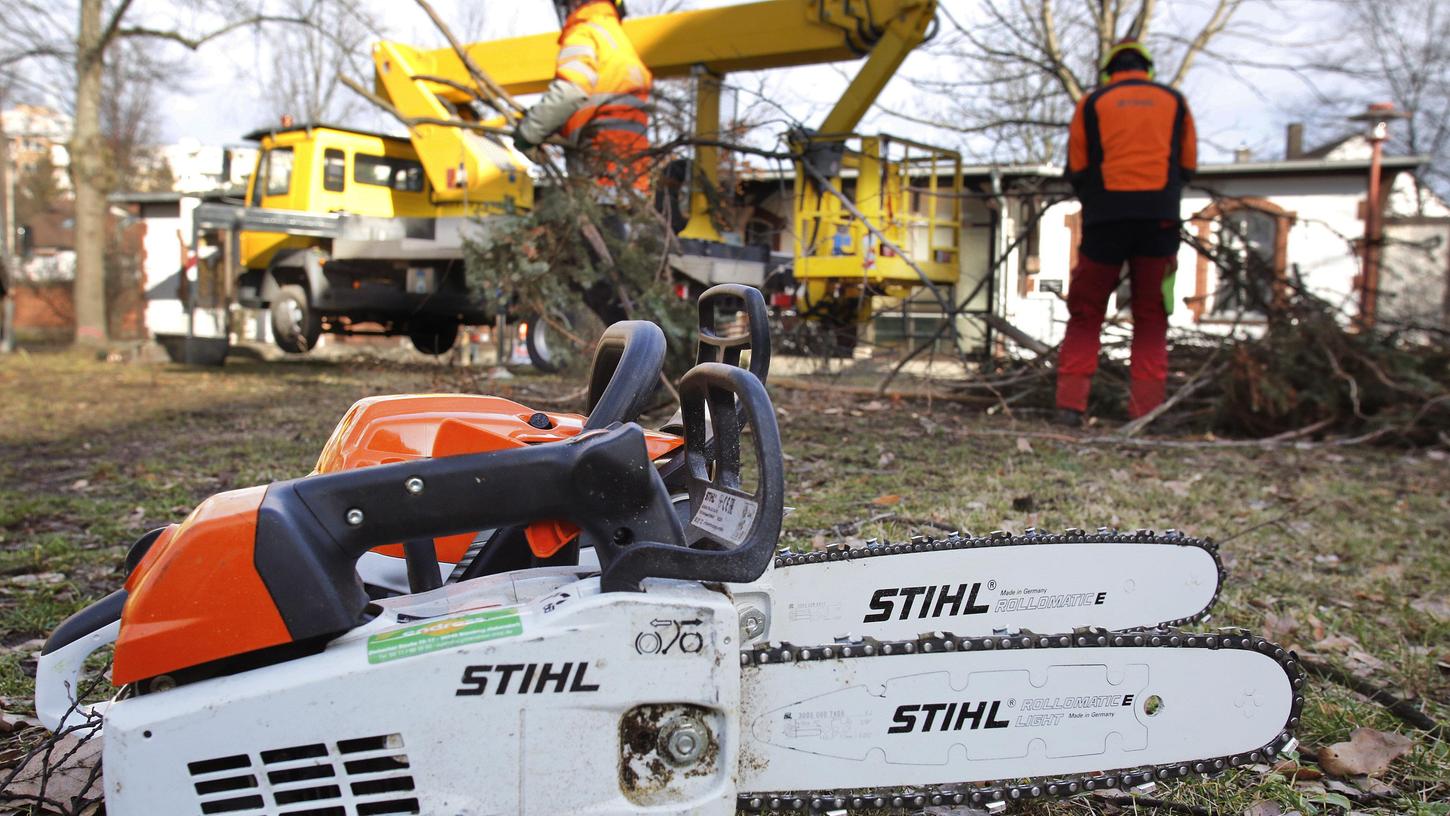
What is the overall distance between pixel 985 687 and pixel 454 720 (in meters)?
0.77

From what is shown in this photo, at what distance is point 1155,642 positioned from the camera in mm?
1584

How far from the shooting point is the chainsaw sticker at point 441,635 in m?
1.25

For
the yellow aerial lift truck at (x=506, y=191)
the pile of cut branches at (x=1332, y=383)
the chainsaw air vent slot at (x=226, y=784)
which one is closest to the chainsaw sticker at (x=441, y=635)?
the chainsaw air vent slot at (x=226, y=784)

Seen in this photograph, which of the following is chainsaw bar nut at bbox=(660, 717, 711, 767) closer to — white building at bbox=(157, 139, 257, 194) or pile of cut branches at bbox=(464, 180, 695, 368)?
pile of cut branches at bbox=(464, 180, 695, 368)

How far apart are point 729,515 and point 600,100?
17.0 feet

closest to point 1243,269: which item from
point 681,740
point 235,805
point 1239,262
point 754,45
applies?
point 1239,262

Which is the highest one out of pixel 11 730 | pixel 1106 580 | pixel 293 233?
pixel 293 233

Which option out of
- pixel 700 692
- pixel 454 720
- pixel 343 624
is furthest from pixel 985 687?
pixel 343 624

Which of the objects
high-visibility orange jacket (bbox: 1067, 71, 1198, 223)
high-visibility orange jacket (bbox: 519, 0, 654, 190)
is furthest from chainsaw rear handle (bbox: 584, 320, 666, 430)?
high-visibility orange jacket (bbox: 1067, 71, 1198, 223)

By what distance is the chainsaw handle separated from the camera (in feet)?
→ 5.73

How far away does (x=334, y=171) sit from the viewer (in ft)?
36.8

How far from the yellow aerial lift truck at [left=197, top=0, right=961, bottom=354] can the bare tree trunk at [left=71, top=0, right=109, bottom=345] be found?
7.42 metres

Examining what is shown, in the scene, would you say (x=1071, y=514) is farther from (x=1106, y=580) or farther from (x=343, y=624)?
(x=343, y=624)

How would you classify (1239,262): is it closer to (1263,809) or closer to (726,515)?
(1263,809)
